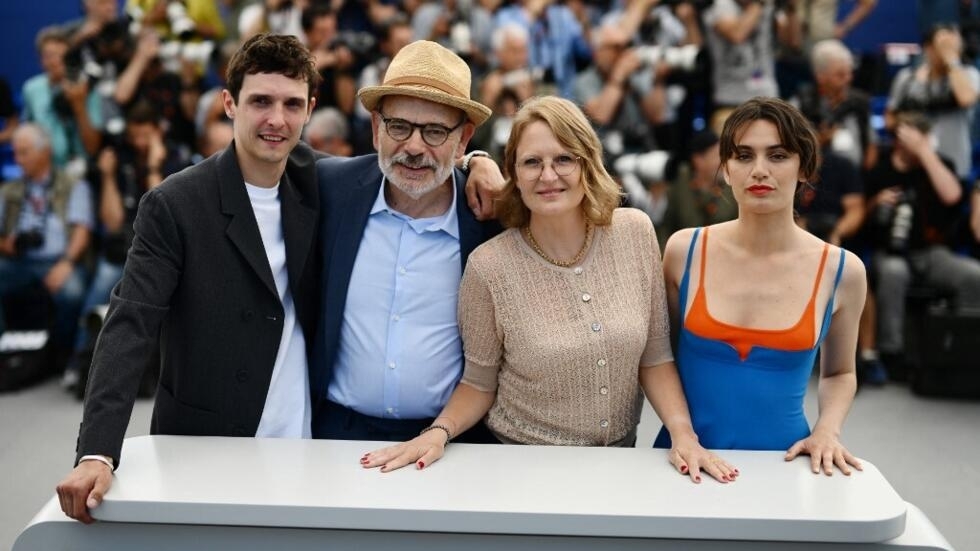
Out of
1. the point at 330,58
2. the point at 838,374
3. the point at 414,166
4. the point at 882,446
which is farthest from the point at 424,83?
the point at 330,58

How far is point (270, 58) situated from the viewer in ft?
7.09

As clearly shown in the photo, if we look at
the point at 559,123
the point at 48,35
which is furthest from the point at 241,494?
the point at 48,35

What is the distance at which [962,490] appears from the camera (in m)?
3.97

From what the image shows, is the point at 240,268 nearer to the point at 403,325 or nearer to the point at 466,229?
the point at 403,325

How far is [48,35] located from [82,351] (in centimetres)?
220

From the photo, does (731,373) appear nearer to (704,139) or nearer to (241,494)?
(241,494)

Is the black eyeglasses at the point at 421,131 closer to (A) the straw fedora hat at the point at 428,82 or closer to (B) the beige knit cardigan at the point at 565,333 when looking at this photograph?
(A) the straw fedora hat at the point at 428,82

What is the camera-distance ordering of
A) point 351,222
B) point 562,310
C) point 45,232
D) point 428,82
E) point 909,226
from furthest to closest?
1. point 45,232
2. point 909,226
3. point 351,222
4. point 428,82
5. point 562,310

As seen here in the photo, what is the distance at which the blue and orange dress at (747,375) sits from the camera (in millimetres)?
2049

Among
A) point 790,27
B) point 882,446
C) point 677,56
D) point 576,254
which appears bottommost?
point 882,446

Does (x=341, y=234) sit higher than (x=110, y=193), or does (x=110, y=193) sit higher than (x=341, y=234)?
(x=341, y=234)

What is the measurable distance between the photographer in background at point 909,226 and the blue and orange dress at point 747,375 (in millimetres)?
3585

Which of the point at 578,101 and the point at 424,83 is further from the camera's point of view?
the point at 578,101

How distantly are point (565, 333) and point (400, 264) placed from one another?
0.43m
